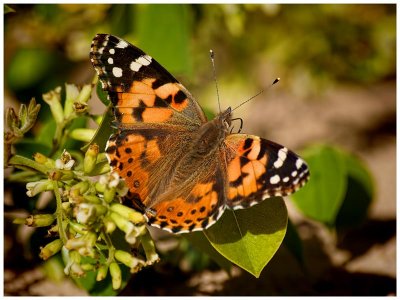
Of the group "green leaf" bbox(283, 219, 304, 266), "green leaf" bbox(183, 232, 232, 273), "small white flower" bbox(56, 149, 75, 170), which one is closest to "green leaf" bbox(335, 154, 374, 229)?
"green leaf" bbox(283, 219, 304, 266)

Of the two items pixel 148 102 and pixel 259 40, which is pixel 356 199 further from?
pixel 259 40

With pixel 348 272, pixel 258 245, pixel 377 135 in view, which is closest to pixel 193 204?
pixel 258 245

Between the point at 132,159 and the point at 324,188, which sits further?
the point at 324,188

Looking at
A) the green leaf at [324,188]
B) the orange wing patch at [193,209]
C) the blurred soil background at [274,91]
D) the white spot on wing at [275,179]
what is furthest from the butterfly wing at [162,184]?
the green leaf at [324,188]

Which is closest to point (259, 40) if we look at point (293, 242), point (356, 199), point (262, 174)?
point (356, 199)

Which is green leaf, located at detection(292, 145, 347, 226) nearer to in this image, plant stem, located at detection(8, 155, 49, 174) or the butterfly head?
the butterfly head

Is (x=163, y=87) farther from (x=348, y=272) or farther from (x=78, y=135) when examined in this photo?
(x=348, y=272)
